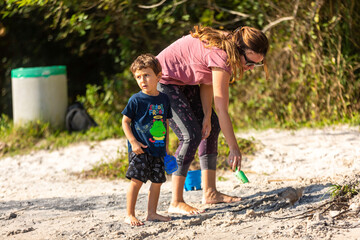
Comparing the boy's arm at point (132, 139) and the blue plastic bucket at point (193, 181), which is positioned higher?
the boy's arm at point (132, 139)

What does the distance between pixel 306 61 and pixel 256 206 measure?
10.7ft

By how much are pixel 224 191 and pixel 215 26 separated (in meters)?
3.17

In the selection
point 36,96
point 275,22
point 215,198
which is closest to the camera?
point 215,198

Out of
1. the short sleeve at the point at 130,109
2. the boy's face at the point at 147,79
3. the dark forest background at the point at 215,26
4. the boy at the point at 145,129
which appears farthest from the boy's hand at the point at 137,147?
the dark forest background at the point at 215,26

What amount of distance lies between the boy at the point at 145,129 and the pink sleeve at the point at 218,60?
1.09ft

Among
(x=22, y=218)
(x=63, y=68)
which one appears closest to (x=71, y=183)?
(x=22, y=218)

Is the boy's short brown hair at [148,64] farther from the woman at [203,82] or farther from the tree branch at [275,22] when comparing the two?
the tree branch at [275,22]

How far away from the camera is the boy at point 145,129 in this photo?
3277mm

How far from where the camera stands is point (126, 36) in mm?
7770

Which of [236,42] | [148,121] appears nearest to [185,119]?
[148,121]

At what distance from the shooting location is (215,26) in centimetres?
694

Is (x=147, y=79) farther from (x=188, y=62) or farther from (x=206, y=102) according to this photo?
(x=206, y=102)

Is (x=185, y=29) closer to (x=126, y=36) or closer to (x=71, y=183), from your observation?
(x=126, y=36)

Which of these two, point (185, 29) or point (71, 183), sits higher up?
point (185, 29)
